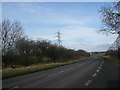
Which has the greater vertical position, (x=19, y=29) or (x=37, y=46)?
(x=19, y=29)

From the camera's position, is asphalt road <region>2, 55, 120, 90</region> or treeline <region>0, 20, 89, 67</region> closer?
asphalt road <region>2, 55, 120, 90</region>

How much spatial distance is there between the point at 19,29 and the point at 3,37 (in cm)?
693

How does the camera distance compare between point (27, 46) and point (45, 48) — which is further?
point (45, 48)

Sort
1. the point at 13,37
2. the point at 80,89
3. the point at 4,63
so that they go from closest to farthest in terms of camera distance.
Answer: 1. the point at 80,89
2. the point at 4,63
3. the point at 13,37

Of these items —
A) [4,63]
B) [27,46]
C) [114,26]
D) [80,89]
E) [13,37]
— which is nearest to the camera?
[80,89]

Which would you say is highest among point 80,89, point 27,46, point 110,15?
point 110,15

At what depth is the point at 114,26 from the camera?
37062 millimetres

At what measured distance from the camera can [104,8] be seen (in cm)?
3772

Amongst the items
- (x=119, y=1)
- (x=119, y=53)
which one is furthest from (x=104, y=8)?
(x=119, y=53)

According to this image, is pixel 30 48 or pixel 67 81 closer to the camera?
pixel 67 81

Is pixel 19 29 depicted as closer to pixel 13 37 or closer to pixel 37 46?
pixel 13 37

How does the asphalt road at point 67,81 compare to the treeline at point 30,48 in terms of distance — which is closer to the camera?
the asphalt road at point 67,81

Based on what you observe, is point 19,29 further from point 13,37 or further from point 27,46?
point 27,46

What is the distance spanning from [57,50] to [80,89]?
4786 centimetres
